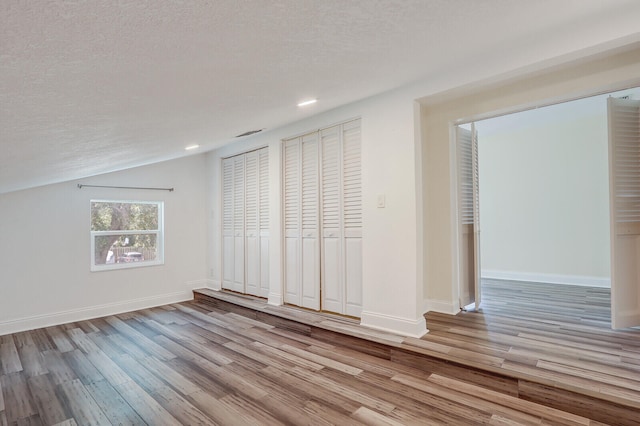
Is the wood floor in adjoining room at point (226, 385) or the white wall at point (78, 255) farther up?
the white wall at point (78, 255)

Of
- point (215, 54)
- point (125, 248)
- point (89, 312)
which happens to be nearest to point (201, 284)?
point (125, 248)

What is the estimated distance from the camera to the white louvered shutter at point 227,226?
198 inches

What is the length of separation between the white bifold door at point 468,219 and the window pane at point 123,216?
14.1 ft

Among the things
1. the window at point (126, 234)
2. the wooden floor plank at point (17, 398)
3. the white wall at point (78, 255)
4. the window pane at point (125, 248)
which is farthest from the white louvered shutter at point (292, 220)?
the wooden floor plank at point (17, 398)

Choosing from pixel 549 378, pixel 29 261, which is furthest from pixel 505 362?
pixel 29 261

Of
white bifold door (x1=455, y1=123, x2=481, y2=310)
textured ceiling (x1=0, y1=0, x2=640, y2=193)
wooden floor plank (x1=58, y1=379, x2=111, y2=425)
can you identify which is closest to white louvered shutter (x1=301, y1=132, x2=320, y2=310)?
textured ceiling (x1=0, y1=0, x2=640, y2=193)

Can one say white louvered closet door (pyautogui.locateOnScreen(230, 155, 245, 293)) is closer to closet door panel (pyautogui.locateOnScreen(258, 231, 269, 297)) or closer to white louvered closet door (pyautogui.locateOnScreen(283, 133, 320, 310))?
closet door panel (pyautogui.locateOnScreen(258, 231, 269, 297))

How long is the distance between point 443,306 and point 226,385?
235 cm

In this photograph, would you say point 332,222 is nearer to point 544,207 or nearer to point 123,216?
point 123,216

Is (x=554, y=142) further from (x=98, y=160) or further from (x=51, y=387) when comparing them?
(x=51, y=387)

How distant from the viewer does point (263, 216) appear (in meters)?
4.49

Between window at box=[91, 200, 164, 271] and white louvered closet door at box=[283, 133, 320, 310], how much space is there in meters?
2.24

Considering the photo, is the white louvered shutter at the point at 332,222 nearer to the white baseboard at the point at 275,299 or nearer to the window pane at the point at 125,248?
the white baseboard at the point at 275,299

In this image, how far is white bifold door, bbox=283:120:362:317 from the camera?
3.42 metres
